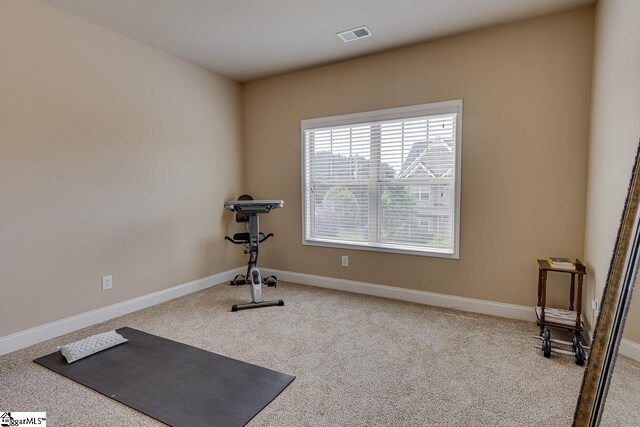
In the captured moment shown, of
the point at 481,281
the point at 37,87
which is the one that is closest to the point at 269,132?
the point at 37,87

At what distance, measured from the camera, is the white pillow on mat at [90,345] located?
2250 mm

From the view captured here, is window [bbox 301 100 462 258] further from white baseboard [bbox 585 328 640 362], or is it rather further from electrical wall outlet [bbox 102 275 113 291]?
electrical wall outlet [bbox 102 275 113 291]

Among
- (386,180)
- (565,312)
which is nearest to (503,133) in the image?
(386,180)

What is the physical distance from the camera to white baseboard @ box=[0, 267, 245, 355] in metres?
2.45

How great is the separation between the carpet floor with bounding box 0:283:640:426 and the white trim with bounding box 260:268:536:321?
0.10 metres

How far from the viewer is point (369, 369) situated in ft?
7.09

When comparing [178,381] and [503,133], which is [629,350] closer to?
[503,133]

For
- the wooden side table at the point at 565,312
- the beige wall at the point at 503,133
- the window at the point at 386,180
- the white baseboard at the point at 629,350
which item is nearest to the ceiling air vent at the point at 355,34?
the beige wall at the point at 503,133

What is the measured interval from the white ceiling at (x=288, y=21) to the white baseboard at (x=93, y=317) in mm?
2523

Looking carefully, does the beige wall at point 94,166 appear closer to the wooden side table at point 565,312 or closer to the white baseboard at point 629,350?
the wooden side table at point 565,312

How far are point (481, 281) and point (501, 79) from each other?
72.8 inches

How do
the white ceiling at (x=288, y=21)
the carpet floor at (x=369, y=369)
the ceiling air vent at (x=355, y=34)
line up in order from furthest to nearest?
the ceiling air vent at (x=355, y=34)
the white ceiling at (x=288, y=21)
the carpet floor at (x=369, y=369)

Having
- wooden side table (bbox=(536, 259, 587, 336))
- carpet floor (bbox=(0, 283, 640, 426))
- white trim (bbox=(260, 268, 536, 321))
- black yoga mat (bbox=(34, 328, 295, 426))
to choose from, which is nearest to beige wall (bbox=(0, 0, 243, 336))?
carpet floor (bbox=(0, 283, 640, 426))

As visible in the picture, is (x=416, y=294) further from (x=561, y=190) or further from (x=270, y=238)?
(x=270, y=238)
